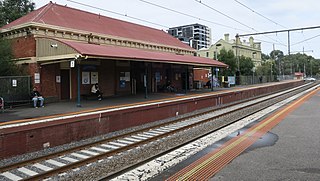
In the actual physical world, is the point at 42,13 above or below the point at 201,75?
above

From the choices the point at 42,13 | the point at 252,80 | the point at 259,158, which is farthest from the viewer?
the point at 252,80

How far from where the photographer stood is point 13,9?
119ft

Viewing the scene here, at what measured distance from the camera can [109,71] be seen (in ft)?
78.7

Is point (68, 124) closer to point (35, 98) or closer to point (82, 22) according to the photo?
point (35, 98)

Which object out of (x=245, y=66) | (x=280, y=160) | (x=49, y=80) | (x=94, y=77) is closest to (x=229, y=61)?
(x=245, y=66)

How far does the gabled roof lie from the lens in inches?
835

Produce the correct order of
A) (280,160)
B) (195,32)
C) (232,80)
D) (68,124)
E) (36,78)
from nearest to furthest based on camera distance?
(280,160)
(68,124)
(36,78)
(232,80)
(195,32)

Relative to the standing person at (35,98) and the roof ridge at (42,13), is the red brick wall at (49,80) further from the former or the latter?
the roof ridge at (42,13)

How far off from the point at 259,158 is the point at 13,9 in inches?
1476

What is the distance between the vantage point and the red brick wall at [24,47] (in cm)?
1912

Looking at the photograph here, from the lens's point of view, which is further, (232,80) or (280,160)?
(232,80)

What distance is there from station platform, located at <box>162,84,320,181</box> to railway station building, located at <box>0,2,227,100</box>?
32.7ft

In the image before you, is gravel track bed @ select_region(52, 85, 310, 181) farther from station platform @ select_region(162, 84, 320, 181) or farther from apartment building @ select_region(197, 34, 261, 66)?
apartment building @ select_region(197, 34, 261, 66)

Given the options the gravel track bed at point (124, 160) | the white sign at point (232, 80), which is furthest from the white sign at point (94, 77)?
the white sign at point (232, 80)
